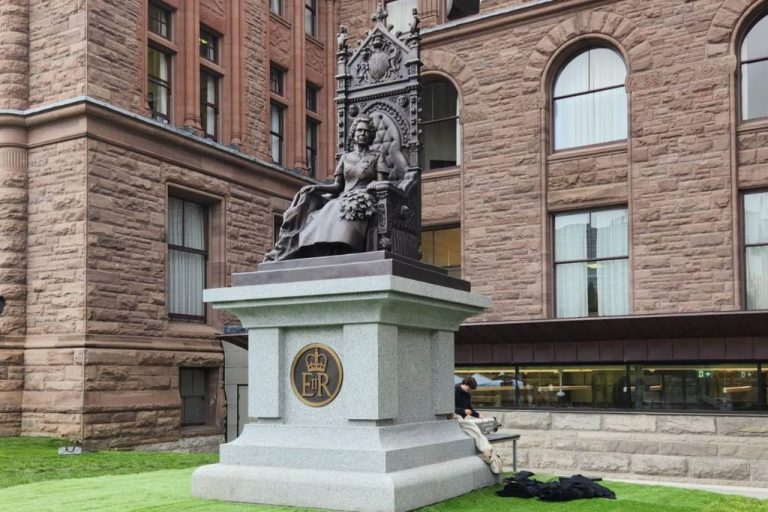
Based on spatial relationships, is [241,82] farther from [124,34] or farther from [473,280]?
[473,280]

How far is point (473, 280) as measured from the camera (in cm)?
2444

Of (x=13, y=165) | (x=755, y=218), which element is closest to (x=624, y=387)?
(x=755, y=218)

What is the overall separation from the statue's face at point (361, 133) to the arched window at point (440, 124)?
1493cm

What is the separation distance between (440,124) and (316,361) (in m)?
17.3

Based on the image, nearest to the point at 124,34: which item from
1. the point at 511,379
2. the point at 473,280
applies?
the point at 473,280

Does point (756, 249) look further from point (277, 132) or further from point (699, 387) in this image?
point (277, 132)

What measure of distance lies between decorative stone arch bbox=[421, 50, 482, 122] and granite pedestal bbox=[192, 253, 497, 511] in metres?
15.2

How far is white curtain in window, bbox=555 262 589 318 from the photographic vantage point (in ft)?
76.0

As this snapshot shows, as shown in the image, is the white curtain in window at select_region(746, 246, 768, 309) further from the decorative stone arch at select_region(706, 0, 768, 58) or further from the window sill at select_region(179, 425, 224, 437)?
the window sill at select_region(179, 425, 224, 437)

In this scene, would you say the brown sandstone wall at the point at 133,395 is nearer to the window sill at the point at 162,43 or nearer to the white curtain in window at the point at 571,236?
the window sill at the point at 162,43

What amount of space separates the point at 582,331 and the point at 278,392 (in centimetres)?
1102

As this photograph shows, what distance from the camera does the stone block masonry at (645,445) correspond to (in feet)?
59.5

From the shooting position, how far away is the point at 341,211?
406 inches

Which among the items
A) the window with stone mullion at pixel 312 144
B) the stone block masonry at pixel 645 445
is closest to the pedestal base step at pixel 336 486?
the stone block masonry at pixel 645 445
